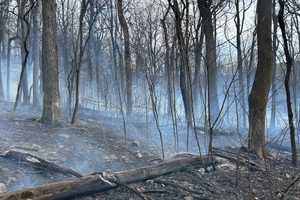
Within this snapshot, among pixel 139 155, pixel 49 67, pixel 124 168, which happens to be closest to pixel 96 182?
pixel 124 168

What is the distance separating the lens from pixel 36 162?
535 centimetres

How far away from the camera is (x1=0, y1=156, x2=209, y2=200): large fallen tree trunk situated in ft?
12.6

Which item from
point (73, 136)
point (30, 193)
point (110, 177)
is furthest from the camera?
point (73, 136)

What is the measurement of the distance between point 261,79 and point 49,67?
196 inches

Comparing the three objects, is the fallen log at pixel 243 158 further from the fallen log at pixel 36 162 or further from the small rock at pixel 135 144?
the small rock at pixel 135 144

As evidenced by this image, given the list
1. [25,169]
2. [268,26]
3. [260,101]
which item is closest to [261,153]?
[260,101]

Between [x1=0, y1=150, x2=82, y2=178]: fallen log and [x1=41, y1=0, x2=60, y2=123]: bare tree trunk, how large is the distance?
11.3 ft

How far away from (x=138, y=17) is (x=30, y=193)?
44.0 ft

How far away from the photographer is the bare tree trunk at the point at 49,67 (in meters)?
9.09

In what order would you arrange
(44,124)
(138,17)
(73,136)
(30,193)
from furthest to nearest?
1. (138,17)
2. (44,124)
3. (73,136)
4. (30,193)

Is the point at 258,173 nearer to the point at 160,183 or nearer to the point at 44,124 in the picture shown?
the point at 160,183

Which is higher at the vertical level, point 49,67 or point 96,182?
point 49,67

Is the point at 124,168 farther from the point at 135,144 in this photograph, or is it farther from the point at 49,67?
the point at 49,67

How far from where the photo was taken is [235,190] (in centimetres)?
508
